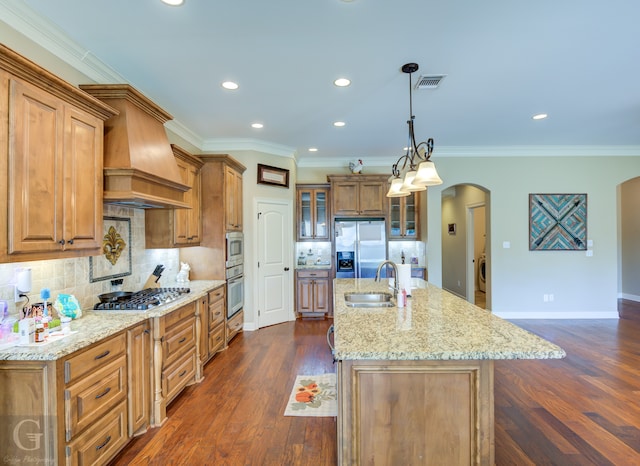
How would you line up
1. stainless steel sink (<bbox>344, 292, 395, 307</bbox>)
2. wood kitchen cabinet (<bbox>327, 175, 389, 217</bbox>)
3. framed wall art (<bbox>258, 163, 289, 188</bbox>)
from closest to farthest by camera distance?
stainless steel sink (<bbox>344, 292, 395, 307</bbox>)
framed wall art (<bbox>258, 163, 289, 188</bbox>)
wood kitchen cabinet (<bbox>327, 175, 389, 217</bbox>)

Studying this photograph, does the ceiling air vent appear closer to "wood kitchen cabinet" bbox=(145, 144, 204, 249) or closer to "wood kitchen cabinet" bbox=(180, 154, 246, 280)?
"wood kitchen cabinet" bbox=(180, 154, 246, 280)

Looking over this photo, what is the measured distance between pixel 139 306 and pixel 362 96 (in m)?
2.85

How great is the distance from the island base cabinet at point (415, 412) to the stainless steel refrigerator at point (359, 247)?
3.89 meters

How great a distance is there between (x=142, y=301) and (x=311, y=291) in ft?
10.6

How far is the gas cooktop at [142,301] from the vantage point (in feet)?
7.99

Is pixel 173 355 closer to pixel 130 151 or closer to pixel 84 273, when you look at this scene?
pixel 84 273

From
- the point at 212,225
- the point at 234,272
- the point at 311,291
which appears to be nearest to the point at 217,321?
the point at 234,272

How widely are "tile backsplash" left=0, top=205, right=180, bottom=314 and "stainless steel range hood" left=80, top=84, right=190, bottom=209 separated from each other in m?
0.51

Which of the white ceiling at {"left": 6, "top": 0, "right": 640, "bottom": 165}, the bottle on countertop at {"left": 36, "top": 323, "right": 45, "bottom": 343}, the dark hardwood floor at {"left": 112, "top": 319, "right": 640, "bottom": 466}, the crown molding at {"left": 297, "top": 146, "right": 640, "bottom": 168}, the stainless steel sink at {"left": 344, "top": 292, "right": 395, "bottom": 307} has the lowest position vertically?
the dark hardwood floor at {"left": 112, "top": 319, "right": 640, "bottom": 466}

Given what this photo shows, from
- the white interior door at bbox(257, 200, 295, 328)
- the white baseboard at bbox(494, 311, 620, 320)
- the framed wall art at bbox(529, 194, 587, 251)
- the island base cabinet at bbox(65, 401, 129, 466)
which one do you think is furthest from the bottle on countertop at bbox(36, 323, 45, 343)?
the framed wall art at bbox(529, 194, 587, 251)

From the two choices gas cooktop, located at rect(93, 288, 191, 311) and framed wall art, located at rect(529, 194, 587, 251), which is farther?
framed wall art, located at rect(529, 194, 587, 251)

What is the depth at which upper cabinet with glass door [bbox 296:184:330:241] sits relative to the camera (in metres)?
5.69

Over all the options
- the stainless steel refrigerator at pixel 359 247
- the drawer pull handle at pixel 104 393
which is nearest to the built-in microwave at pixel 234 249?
the stainless steel refrigerator at pixel 359 247

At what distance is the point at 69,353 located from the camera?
1.64 metres
